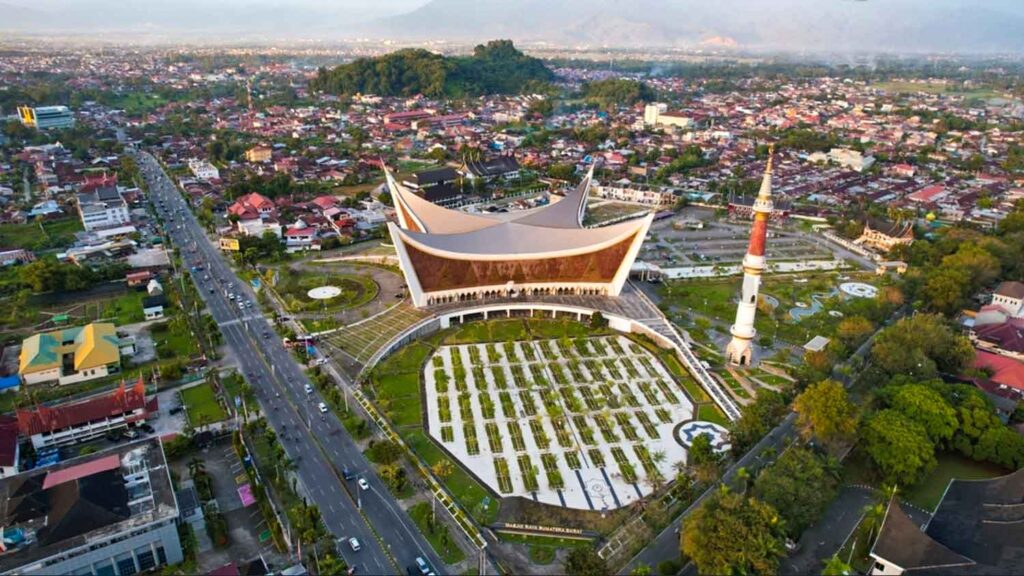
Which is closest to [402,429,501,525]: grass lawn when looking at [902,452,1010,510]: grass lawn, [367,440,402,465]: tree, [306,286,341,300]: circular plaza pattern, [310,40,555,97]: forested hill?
[367,440,402,465]: tree

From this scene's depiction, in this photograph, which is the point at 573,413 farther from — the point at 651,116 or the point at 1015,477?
the point at 651,116

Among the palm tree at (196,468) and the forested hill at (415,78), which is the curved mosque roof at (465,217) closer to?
the palm tree at (196,468)

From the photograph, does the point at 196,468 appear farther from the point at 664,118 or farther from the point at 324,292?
the point at 664,118

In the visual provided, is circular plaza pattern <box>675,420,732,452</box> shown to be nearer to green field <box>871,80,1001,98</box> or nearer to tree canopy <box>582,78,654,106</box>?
tree canopy <box>582,78,654,106</box>

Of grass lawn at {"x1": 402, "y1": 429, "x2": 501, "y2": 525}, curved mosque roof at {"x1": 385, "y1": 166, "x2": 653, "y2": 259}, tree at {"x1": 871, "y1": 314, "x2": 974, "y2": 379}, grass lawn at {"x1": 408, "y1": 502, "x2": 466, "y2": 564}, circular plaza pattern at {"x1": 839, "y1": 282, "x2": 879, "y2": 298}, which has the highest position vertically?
curved mosque roof at {"x1": 385, "y1": 166, "x2": 653, "y2": 259}

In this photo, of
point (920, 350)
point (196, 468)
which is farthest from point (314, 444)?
point (920, 350)
